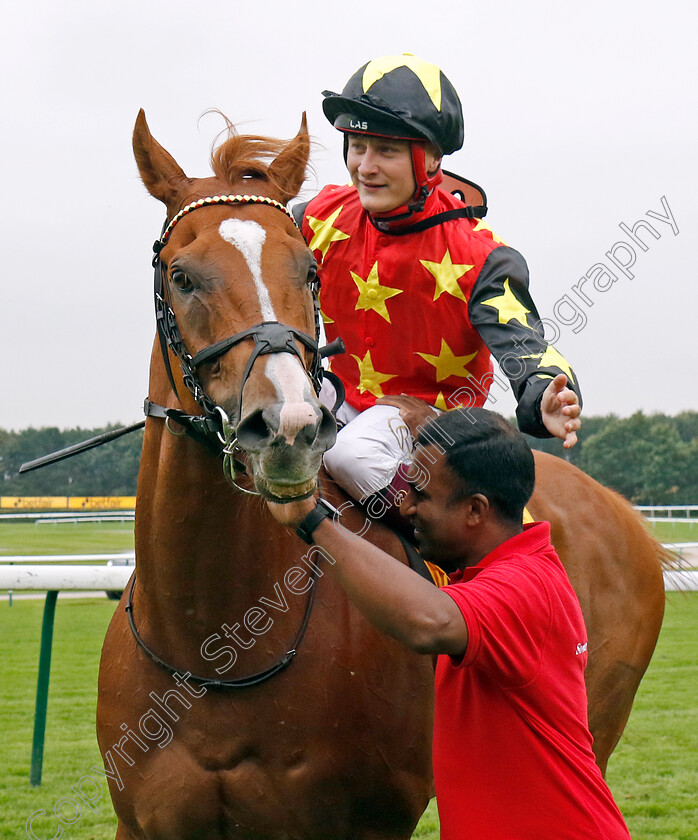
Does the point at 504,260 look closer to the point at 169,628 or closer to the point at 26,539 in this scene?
the point at 169,628

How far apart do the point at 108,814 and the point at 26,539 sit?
21.3m

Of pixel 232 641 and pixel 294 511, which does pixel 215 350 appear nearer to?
pixel 294 511

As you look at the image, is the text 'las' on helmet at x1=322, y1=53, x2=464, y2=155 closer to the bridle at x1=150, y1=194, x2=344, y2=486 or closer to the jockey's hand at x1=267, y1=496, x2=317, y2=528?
the bridle at x1=150, y1=194, x2=344, y2=486

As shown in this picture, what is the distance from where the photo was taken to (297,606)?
2.57 meters

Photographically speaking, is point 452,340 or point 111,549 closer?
point 452,340

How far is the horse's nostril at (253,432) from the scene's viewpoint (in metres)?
1.82

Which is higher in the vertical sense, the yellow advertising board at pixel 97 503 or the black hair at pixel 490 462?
the black hair at pixel 490 462

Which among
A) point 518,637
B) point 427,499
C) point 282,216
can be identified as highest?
point 282,216

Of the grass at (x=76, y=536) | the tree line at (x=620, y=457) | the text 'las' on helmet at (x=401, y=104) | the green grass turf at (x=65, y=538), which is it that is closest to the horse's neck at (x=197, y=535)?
the text 'las' on helmet at (x=401, y=104)

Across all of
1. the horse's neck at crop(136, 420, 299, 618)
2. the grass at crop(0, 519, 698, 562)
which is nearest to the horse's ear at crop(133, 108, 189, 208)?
the horse's neck at crop(136, 420, 299, 618)

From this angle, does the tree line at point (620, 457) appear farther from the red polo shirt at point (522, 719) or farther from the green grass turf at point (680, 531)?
the red polo shirt at point (522, 719)

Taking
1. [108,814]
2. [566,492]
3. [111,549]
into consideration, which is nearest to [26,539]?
[111,549]

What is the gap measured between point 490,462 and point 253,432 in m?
0.53

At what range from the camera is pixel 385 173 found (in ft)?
9.68
